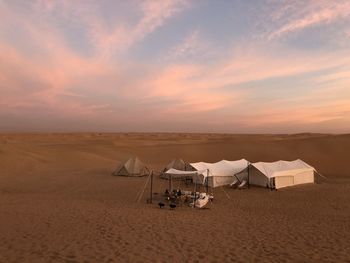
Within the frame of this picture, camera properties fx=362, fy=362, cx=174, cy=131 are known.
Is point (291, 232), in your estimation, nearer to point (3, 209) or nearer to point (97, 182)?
point (3, 209)

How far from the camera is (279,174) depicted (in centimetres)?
3086

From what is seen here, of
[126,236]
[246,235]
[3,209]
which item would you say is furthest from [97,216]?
[246,235]

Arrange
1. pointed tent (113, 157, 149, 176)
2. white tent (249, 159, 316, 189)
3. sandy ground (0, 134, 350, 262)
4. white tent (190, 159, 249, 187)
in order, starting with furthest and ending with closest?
pointed tent (113, 157, 149, 176) → white tent (190, 159, 249, 187) → white tent (249, 159, 316, 189) → sandy ground (0, 134, 350, 262)

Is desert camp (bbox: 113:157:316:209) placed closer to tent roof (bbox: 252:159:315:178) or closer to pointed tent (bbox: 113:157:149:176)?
tent roof (bbox: 252:159:315:178)

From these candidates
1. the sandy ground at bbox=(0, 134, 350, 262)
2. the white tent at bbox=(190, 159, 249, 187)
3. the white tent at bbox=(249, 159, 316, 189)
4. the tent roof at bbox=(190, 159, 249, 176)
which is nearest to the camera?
the sandy ground at bbox=(0, 134, 350, 262)

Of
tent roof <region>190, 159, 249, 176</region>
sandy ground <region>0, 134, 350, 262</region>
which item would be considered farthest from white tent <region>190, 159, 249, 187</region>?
sandy ground <region>0, 134, 350, 262</region>

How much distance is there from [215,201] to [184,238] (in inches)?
412

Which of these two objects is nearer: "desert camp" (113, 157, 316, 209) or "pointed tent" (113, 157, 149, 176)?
"desert camp" (113, 157, 316, 209)

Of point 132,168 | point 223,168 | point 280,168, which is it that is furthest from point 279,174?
point 132,168

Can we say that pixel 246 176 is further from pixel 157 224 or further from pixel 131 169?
pixel 157 224

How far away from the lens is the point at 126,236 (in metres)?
14.7

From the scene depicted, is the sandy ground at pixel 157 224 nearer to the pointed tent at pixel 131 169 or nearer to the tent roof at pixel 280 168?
the tent roof at pixel 280 168

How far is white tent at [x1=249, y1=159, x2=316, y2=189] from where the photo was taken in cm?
3077

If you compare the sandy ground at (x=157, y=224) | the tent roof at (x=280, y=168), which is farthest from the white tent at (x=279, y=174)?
the sandy ground at (x=157, y=224)
